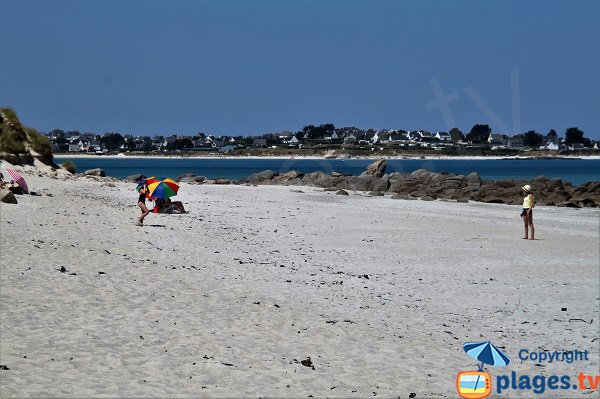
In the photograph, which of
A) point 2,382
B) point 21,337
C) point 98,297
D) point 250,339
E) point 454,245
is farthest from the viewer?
point 454,245

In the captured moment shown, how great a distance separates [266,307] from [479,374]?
183 inches

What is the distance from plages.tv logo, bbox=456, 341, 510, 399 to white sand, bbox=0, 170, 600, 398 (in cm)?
44

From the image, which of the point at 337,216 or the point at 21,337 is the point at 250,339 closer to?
the point at 21,337

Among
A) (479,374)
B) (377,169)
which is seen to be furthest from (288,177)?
(479,374)

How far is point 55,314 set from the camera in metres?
9.84

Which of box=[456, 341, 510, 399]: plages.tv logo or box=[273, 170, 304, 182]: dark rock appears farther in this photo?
box=[273, 170, 304, 182]: dark rock

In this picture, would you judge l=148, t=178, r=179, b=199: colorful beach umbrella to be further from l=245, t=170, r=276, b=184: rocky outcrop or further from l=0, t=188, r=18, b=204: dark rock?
l=245, t=170, r=276, b=184: rocky outcrop

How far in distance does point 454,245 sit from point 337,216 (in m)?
8.33

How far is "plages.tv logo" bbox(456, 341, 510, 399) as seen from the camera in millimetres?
6566

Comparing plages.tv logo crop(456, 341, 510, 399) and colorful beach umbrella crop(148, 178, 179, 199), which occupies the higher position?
colorful beach umbrella crop(148, 178, 179, 199)

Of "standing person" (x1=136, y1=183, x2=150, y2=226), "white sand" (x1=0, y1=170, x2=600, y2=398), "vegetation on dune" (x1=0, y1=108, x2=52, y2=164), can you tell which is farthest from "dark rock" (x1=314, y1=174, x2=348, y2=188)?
"standing person" (x1=136, y1=183, x2=150, y2=226)

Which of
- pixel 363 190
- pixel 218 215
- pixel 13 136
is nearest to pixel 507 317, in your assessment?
pixel 218 215

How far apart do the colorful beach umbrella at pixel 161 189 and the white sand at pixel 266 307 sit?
1346mm

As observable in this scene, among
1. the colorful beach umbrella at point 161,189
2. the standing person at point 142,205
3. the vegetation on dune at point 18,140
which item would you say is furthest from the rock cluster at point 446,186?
the standing person at point 142,205
